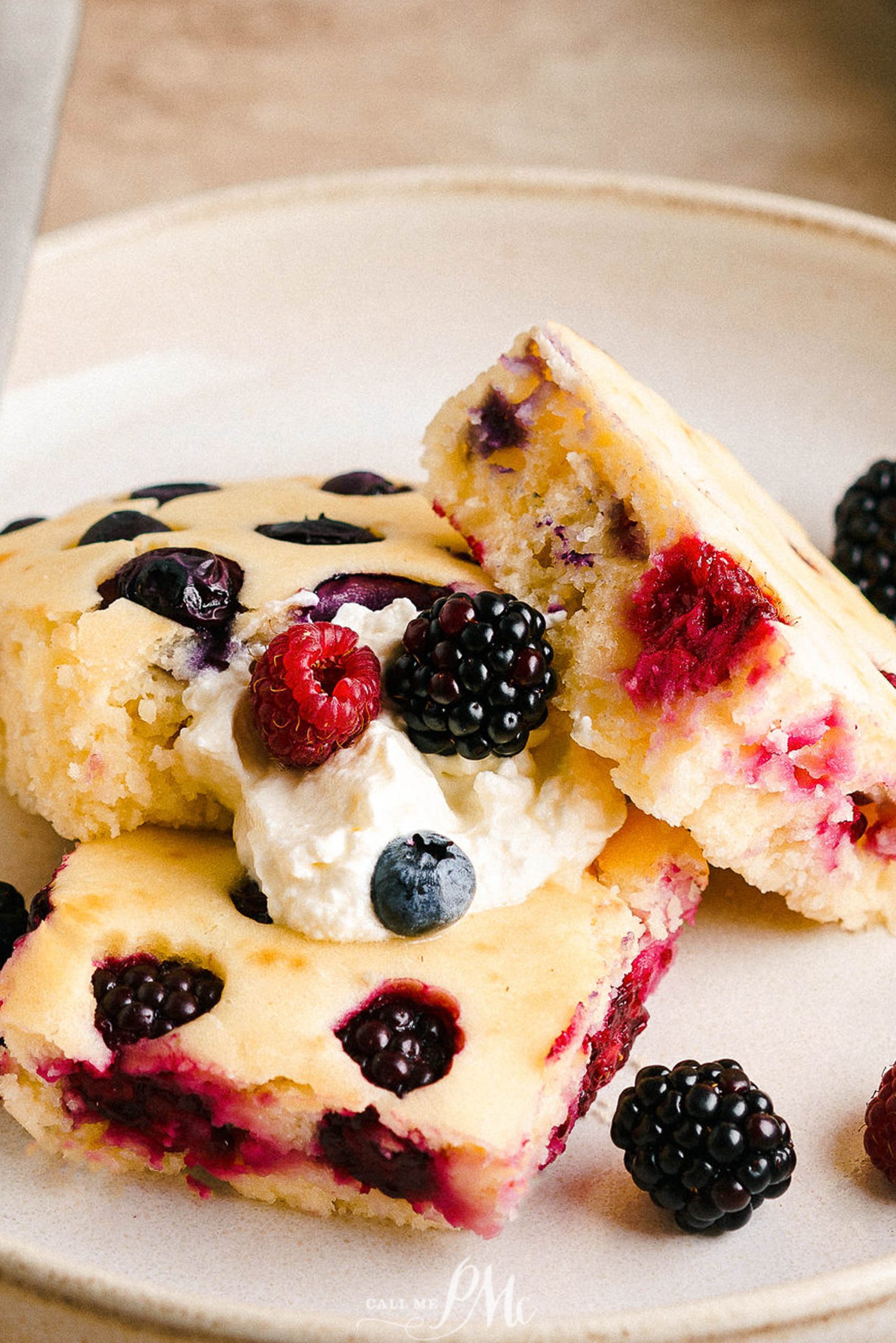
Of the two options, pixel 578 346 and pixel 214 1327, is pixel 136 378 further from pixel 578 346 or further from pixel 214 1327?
pixel 214 1327

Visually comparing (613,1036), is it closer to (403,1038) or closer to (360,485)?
(403,1038)

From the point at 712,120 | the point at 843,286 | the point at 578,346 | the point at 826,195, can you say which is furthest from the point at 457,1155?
the point at 712,120

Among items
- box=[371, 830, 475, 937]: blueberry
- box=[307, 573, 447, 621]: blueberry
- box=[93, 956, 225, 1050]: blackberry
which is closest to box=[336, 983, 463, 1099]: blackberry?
box=[371, 830, 475, 937]: blueberry

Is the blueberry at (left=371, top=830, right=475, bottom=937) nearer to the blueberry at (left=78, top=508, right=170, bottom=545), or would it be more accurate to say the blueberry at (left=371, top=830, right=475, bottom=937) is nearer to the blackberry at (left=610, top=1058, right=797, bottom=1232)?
the blackberry at (left=610, top=1058, right=797, bottom=1232)

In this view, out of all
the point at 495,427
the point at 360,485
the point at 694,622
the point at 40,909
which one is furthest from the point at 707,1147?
the point at 360,485

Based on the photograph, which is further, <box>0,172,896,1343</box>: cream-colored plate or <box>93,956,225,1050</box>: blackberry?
<box>0,172,896,1343</box>: cream-colored plate

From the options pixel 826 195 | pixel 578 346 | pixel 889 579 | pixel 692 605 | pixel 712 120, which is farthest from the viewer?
pixel 712 120
